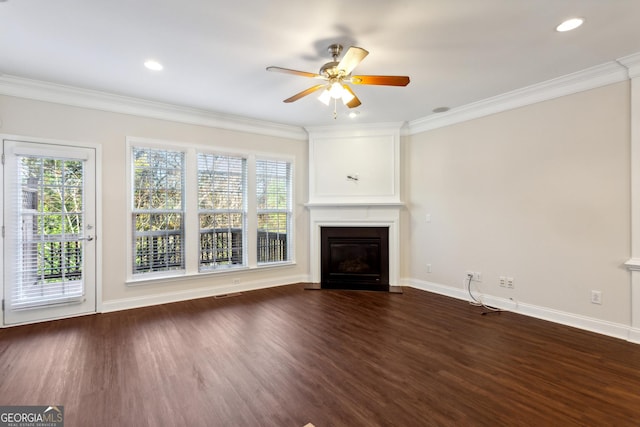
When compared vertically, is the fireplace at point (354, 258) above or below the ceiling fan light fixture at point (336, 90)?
below

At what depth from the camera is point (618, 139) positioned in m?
3.01

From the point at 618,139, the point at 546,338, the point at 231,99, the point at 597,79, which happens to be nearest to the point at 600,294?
the point at 546,338

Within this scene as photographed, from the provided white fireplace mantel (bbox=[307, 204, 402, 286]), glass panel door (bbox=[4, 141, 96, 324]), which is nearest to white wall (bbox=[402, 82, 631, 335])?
white fireplace mantel (bbox=[307, 204, 402, 286])

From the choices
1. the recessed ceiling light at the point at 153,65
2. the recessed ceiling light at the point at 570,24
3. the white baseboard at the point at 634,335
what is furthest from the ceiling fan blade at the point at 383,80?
the white baseboard at the point at 634,335

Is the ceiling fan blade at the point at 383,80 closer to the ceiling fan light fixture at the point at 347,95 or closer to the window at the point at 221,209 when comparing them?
the ceiling fan light fixture at the point at 347,95

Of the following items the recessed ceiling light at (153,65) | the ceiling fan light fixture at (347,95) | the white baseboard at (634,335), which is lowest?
the white baseboard at (634,335)

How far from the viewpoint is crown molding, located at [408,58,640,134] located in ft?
9.84

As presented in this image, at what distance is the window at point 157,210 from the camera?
4.01 meters

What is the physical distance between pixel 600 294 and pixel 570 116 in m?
1.96

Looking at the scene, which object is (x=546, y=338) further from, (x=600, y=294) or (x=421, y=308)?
(x=421, y=308)

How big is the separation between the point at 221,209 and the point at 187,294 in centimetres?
134

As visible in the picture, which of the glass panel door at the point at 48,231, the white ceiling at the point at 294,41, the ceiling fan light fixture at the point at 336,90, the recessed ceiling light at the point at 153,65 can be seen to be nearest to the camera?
the white ceiling at the point at 294,41

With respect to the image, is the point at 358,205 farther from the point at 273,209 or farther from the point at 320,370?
the point at 320,370

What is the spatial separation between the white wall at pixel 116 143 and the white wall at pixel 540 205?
9.97 ft
